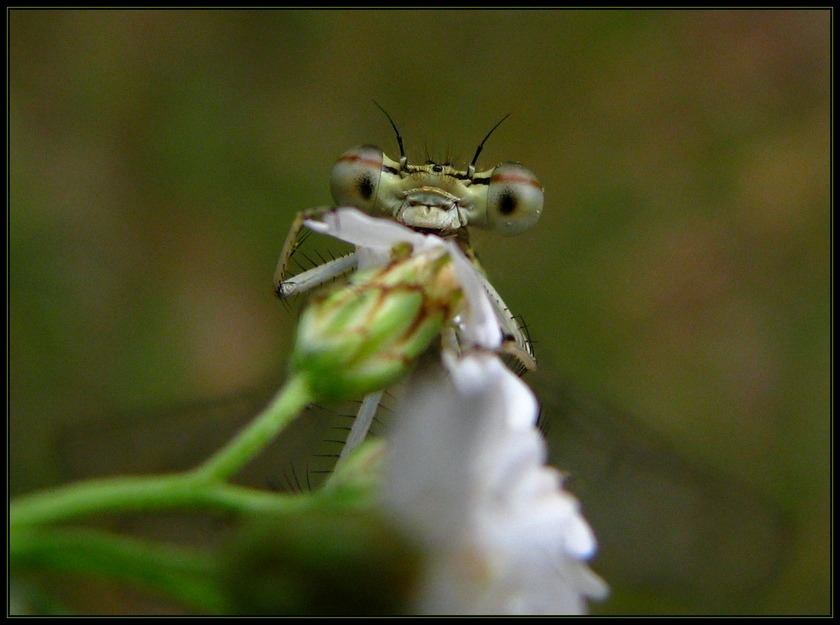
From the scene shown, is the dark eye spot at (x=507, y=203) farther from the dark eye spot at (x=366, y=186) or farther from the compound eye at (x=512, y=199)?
the dark eye spot at (x=366, y=186)

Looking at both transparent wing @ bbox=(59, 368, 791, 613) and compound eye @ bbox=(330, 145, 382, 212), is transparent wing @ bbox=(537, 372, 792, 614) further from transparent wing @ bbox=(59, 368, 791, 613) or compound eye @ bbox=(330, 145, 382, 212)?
compound eye @ bbox=(330, 145, 382, 212)

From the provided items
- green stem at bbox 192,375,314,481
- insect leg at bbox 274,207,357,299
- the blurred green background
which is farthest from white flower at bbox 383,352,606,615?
the blurred green background

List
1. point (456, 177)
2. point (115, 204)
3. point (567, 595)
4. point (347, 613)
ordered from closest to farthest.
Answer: point (347, 613) < point (567, 595) < point (456, 177) < point (115, 204)

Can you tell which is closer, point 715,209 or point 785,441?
point 785,441

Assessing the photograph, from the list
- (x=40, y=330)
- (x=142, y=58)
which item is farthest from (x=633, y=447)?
(x=142, y=58)

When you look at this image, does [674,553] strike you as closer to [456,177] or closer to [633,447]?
[633,447]

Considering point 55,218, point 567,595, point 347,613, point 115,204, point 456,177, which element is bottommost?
point 347,613

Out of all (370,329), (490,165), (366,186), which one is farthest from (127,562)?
(490,165)

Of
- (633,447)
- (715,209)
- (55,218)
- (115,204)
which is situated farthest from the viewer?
(715,209)
